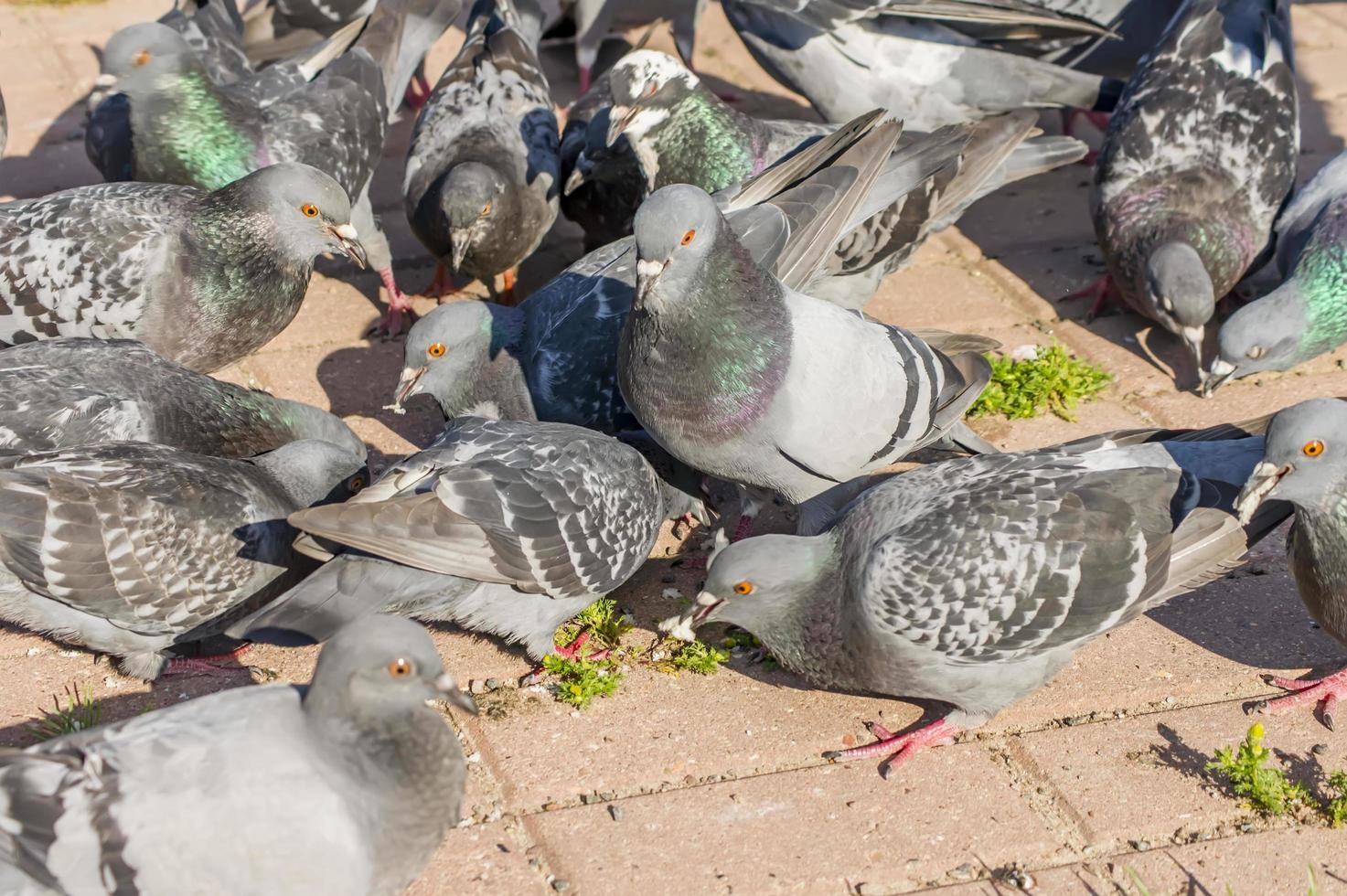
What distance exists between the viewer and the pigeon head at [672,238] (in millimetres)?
4445

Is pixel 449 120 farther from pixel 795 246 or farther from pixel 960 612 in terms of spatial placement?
pixel 960 612

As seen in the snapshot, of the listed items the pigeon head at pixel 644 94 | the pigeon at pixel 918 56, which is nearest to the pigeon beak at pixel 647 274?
the pigeon head at pixel 644 94

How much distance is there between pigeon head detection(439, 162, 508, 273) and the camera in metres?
6.17

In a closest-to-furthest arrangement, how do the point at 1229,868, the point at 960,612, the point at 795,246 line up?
the point at 1229,868 < the point at 960,612 < the point at 795,246

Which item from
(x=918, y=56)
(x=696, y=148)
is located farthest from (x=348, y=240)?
(x=918, y=56)

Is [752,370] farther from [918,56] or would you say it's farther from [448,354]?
[918,56]

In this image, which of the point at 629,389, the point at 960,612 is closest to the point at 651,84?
the point at 629,389

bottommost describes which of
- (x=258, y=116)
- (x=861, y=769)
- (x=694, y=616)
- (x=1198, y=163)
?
(x=861, y=769)

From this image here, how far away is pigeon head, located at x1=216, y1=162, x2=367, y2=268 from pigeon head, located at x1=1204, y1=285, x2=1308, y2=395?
3550 millimetres

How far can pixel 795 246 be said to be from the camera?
5.41 m

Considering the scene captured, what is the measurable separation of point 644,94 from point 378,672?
12.5ft

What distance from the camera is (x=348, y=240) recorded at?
5777mm

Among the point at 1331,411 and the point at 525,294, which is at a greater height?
the point at 1331,411

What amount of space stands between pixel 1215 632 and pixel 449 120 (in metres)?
4.21
